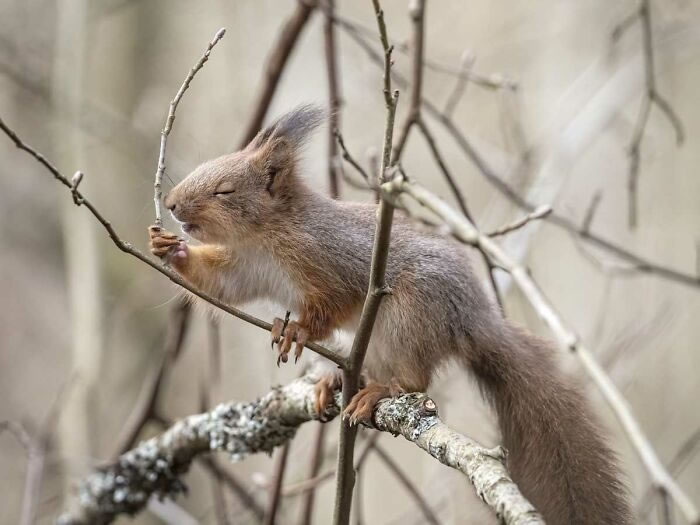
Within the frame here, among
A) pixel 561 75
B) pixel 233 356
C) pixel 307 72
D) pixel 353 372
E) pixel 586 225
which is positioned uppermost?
pixel 307 72

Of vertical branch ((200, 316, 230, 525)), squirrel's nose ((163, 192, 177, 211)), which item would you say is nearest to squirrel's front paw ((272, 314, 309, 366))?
squirrel's nose ((163, 192, 177, 211))

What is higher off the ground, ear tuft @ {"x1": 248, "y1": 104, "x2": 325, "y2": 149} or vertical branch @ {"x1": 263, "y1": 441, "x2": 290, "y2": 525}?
Result: ear tuft @ {"x1": 248, "y1": 104, "x2": 325, "y2": 149}

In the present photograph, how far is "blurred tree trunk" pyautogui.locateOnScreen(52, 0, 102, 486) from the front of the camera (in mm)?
4113

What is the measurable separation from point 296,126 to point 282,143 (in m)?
0.10

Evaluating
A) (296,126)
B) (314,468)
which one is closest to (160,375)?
(314,468)

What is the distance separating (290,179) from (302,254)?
0.26 m

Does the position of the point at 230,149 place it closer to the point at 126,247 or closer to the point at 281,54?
the point at 281,54

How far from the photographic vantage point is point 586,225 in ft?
8.39

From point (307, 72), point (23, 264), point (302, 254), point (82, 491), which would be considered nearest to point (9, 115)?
point (23, 264)

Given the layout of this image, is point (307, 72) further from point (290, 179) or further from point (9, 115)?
point (290, 179)

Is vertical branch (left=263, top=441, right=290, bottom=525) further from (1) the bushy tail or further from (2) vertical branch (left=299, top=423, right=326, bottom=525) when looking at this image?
(1) the bushy tail

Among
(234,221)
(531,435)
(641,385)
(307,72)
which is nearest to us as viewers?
(531,435)

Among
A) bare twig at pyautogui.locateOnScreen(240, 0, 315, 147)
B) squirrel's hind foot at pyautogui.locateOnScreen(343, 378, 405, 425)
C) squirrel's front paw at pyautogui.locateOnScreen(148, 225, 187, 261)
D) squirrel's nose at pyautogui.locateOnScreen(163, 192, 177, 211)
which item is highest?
bare twig at pyautogui.locateOnScreen(240, 0, 315, 147)

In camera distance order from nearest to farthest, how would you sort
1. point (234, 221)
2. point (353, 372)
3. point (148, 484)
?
point (353, 372)
point (234, 221)
point (148, 484)
